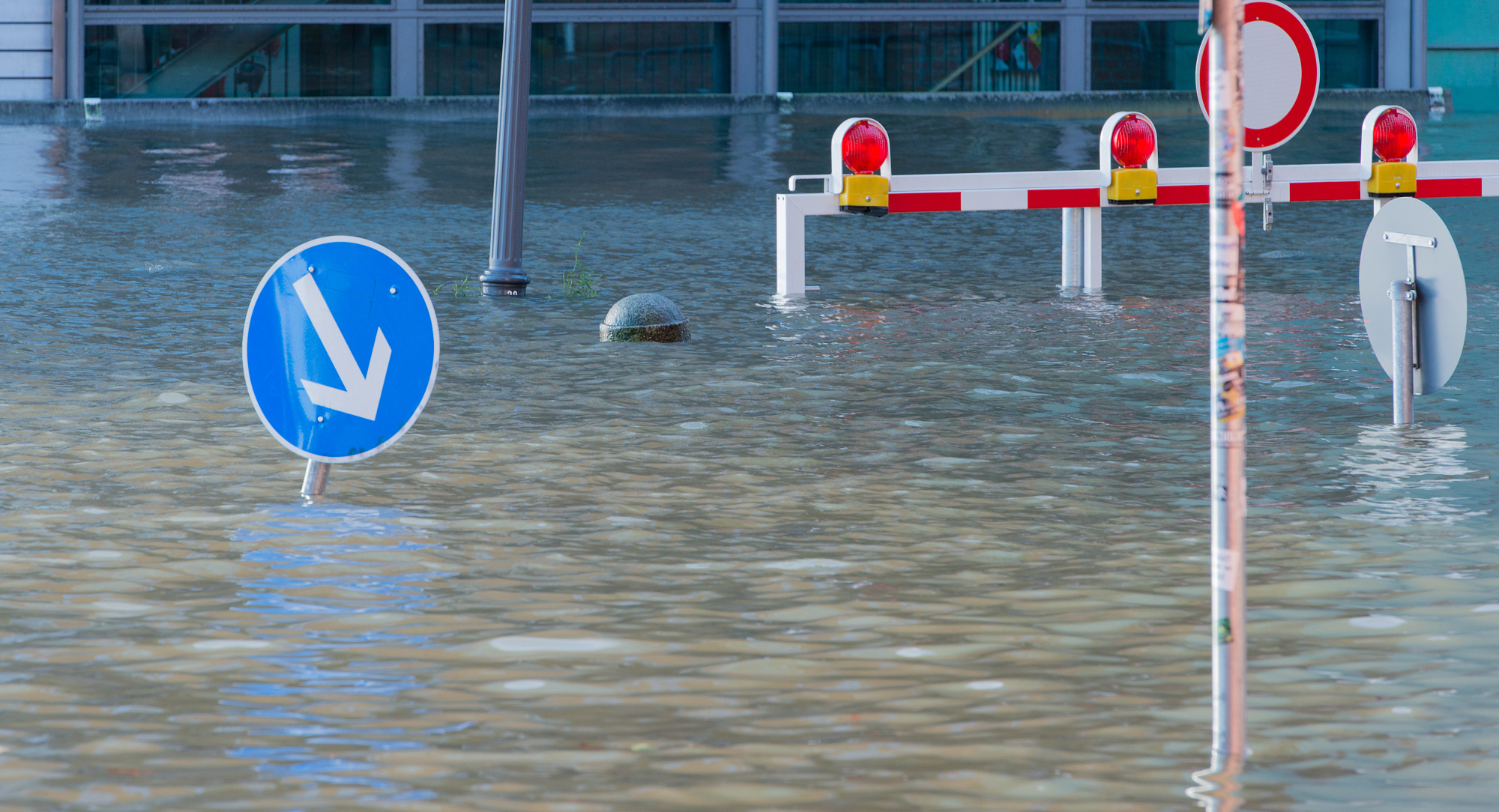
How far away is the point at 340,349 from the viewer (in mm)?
6156

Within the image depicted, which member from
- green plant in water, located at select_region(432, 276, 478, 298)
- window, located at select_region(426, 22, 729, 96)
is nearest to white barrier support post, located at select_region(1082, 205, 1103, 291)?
green plant in water, located at select_region(432, 276, 478, 298)

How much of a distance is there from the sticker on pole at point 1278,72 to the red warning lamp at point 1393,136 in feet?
7.47

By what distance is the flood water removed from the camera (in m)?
4.09

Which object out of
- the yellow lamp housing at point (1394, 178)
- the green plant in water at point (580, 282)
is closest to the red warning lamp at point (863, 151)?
the green plant in water at point (580, 282)

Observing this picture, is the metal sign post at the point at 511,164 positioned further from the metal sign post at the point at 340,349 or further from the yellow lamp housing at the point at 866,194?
the metal sign post at the point at 340,349

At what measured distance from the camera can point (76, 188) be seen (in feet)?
56.5

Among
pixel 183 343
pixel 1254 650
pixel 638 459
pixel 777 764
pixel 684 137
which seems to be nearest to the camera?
pixel 777 764

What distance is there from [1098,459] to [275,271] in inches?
115

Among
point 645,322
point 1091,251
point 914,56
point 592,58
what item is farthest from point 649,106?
point 645,322

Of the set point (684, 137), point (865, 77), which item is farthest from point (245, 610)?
point (865, 77)

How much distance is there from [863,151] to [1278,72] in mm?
2572

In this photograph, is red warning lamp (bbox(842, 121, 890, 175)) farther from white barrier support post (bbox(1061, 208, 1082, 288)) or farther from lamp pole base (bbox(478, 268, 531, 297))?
lamp pole base (bbox(478, 268, 531, 297))

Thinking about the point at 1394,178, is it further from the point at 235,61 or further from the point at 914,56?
the point at 235,61

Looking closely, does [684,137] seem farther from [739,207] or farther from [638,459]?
[638,459]
